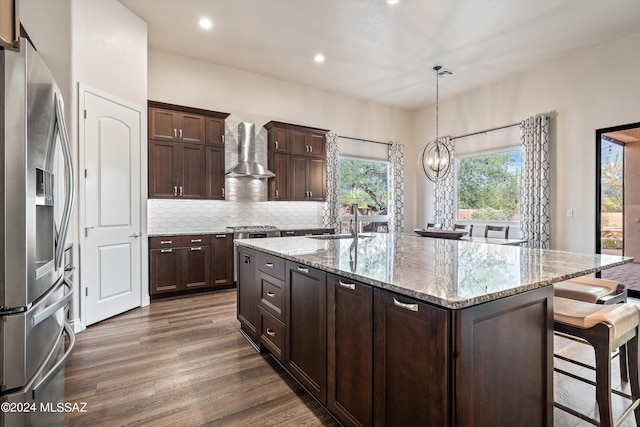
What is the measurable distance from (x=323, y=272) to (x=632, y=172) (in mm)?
5254

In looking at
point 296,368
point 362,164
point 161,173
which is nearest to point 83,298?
point 161,173

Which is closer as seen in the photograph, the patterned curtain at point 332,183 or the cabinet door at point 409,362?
the cabinet door at point 409,362

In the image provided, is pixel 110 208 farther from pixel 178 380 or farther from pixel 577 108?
pixel 577 108

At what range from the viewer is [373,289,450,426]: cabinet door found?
1.12m

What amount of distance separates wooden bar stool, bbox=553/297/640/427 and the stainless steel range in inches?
152

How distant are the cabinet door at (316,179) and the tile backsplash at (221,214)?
38 centimetres

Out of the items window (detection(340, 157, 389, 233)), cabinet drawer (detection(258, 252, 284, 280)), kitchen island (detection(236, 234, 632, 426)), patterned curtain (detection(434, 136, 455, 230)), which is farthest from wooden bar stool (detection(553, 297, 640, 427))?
patterned curtain (detection(434, 136, 455, 230))

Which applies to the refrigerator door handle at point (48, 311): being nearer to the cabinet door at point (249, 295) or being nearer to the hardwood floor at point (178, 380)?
the hardwood floor at point (178, 380)

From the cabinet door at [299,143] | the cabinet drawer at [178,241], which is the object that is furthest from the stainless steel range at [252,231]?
the cabinet door at [299,143]

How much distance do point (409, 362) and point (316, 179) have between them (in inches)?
181

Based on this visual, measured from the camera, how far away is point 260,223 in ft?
17.8

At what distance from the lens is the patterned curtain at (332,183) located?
19.4ft

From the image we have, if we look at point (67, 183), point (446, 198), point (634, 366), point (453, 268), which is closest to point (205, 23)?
point (67, 183)

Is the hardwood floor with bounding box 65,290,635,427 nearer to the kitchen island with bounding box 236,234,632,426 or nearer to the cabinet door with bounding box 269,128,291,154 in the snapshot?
the kitchen island with bounding box 236,234,632,426
